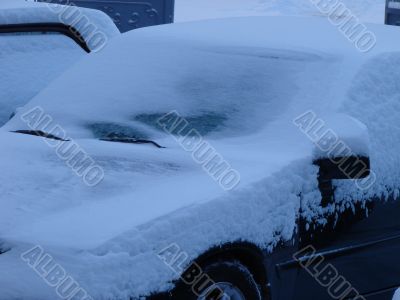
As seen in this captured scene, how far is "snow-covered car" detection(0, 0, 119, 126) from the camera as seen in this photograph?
498cm

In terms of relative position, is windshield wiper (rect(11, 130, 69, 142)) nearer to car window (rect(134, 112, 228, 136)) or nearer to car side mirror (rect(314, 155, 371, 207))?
car window (rect(134, 112, 228, 136))

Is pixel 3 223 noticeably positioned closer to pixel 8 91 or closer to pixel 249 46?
pixel 249 46

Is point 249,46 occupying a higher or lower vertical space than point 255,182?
higher

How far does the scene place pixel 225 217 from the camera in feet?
10.3

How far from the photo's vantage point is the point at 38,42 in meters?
5.20

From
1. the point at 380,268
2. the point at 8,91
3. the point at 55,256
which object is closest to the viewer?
the point at 55,256

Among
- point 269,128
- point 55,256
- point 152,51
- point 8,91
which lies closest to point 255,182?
point 269,128

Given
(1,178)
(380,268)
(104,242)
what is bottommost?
(380,268)

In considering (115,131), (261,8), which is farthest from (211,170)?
(261,8)

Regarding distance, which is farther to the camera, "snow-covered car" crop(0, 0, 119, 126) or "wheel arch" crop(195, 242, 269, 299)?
"snow-covered car" crop(0, 0, 119, 126)

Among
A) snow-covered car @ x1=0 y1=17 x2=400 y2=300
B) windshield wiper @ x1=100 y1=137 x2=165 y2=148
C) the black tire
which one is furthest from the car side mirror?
windshield wiper @ x1=100 y1=137 x2=165 y2=148

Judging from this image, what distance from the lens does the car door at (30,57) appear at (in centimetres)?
496

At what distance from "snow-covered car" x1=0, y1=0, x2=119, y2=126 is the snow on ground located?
16.1 meters

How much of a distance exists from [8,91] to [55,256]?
237 cm
